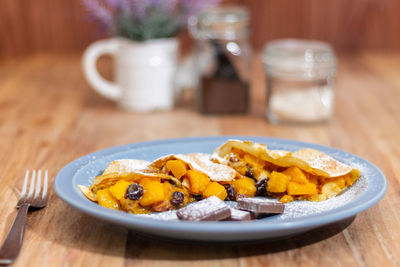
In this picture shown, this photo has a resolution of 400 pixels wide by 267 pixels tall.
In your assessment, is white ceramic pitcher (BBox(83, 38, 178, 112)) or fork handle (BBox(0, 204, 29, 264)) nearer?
fork handle (BBox(0, 204, 29, 264))

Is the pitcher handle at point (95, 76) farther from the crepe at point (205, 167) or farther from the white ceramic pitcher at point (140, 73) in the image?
the crepe at point (205, 167)

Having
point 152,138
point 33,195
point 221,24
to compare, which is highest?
point 221,24

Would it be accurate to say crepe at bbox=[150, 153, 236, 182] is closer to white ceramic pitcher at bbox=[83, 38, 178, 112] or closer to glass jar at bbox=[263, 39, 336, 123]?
glass jar at bbox=[263, 39, 336, 123]

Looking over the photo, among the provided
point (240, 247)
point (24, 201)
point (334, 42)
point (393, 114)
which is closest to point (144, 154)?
point (24, 201)

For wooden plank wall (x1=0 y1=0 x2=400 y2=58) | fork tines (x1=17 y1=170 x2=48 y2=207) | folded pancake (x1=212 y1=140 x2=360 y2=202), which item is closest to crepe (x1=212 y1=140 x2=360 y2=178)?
folded pancake (x1=212 y1=140 x2=360 y2=202)

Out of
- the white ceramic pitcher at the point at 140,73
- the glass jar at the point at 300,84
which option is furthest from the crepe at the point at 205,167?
the white ceramic pitcher at the point at 140,73

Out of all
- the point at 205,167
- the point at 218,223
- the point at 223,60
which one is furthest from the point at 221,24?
the point at 218,223

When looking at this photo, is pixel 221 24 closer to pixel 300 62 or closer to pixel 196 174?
pixel 300 62
